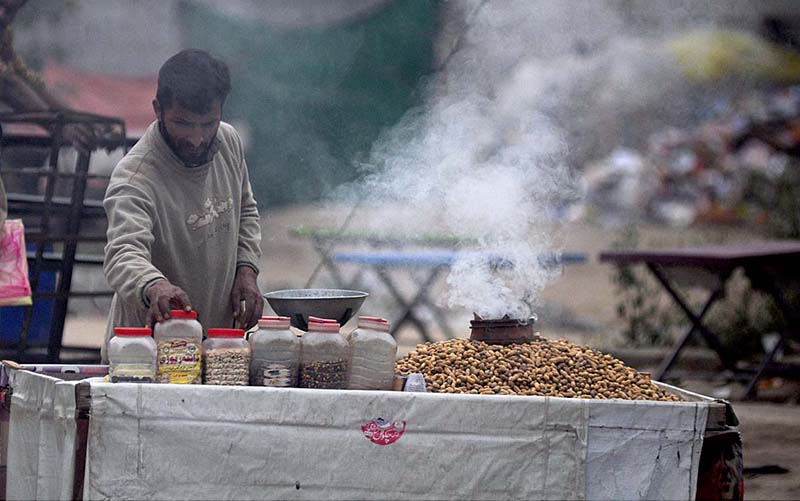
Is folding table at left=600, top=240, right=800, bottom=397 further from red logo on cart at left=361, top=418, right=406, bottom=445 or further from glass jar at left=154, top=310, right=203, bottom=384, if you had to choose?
glass jar at left=154, top=310, right=203, bottom=384

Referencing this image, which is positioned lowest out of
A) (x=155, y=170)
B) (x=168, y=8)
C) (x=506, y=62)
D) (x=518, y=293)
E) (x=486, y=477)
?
(x=486, y=477)

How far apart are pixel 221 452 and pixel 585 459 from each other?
98 centimetres

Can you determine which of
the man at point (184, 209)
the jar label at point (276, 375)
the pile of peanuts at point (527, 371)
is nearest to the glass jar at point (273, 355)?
the jar label at point (276, 375)

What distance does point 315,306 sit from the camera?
10.5 feet

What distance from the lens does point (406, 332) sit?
34.9 ft

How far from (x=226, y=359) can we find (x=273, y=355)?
13 cm

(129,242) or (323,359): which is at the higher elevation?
(129,242)

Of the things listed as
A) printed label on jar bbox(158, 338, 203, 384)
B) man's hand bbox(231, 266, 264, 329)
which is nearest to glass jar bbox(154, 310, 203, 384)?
printed label on jar bbox(158, 338, 203, 384)

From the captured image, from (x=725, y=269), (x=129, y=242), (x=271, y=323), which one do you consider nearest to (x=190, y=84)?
(x=129, y=242)

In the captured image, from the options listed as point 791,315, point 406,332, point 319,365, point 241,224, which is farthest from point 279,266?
point 319,365

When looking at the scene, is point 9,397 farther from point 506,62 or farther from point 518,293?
point 506,62

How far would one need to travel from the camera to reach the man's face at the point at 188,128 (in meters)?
3.19

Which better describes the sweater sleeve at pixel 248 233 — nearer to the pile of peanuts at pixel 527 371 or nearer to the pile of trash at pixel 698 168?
the pile of peanuts at pixel 527 371

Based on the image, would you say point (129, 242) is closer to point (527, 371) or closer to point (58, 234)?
point (527, 371)
